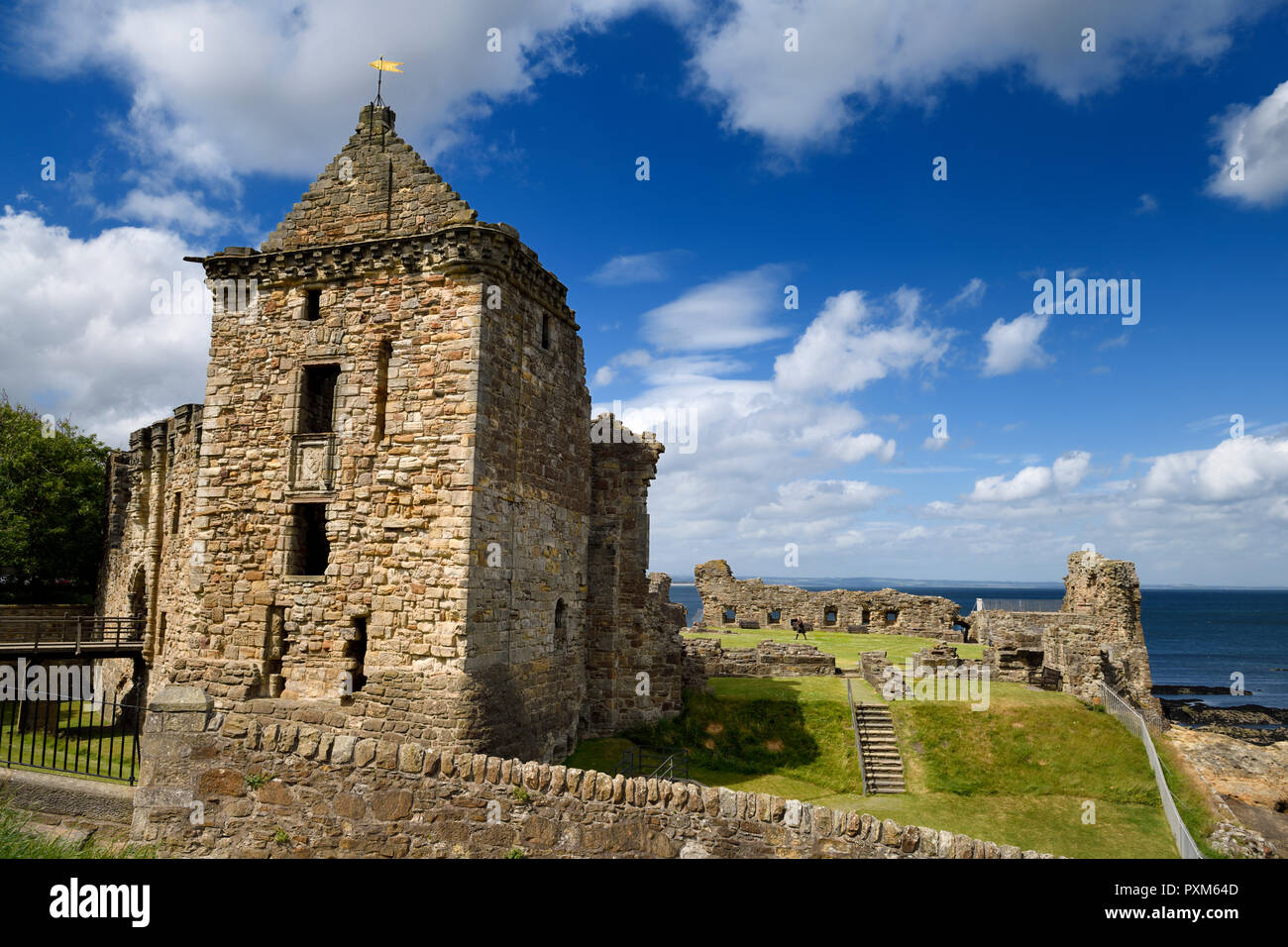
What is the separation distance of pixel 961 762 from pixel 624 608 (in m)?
9.29

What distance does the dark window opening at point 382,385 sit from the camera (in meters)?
15.5

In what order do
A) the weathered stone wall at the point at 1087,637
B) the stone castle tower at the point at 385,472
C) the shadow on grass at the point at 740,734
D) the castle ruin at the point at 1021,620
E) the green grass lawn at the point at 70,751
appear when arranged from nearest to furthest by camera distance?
the green grass lawn at the point at 70,751, the stone castle tower at the point at 385,472, the shadow on grass at the point at 740,734, the weathered stone wall at the point at 1087,637, the castle ruin at the point at 1021,620

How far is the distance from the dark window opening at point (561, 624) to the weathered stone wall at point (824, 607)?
86.0 ft

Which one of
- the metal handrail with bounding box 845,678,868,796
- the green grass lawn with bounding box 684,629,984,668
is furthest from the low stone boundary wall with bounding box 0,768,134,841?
the green grass lawn with bounding box 684,629,984,668

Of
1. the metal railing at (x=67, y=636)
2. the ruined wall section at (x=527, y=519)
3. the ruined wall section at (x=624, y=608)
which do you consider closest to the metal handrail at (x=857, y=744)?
the ruined wall section at (x=624, y=608)

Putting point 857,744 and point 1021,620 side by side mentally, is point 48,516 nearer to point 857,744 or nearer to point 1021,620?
point 857,744

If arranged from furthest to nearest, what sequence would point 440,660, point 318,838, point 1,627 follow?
1. point 1,627
2. point 440,660
3. point 318,838

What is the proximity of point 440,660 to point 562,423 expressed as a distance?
691 cm

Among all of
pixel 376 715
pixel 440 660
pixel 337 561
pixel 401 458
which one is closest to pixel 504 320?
pixel 401 458

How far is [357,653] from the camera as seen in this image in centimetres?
1509

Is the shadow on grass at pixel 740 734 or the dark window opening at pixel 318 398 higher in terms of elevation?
the dark window opening at pixel 318 398

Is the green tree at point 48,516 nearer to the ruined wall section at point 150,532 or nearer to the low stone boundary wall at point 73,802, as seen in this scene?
the ruined wall section at point 150,532

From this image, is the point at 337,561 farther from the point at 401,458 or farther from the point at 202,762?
the point at 202,762
